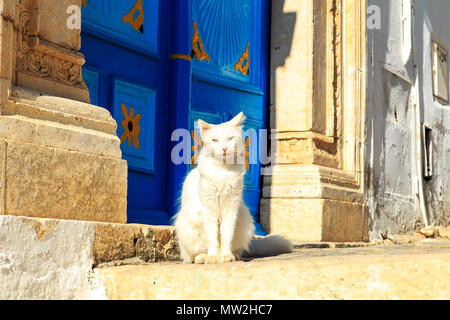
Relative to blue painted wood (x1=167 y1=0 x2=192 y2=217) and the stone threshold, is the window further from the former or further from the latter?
the stone threshold

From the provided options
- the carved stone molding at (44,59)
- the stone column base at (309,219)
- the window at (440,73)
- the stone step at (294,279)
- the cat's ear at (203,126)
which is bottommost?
the stone step at (294,279)

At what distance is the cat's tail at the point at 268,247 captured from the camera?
359 centimetres

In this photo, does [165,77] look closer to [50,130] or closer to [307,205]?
[307,205]

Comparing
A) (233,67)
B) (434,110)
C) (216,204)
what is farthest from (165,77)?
(434,110)

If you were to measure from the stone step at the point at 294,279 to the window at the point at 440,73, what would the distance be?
6553mm

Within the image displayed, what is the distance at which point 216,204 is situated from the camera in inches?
120

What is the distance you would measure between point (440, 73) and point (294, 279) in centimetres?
704

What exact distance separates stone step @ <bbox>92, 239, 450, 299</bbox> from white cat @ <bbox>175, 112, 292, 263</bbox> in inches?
16.0

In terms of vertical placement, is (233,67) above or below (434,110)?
below

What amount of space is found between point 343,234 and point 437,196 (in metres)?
3.09

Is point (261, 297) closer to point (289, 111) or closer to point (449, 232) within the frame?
point (289, 111)

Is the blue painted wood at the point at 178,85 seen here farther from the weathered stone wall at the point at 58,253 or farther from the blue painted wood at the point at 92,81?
the weathered stone wall at the point at 58,253

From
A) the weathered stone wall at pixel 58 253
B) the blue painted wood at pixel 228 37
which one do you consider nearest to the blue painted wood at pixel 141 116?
the blue painted wood at pixel 228 37

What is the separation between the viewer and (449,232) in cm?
773
